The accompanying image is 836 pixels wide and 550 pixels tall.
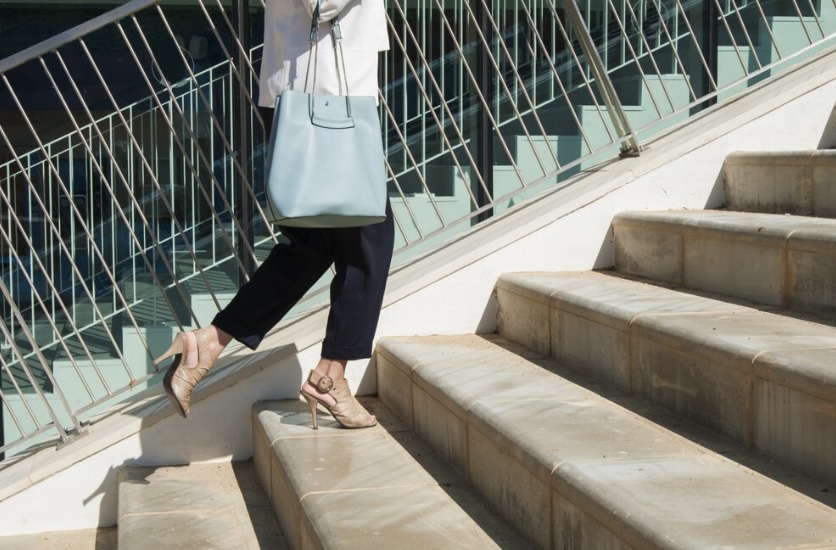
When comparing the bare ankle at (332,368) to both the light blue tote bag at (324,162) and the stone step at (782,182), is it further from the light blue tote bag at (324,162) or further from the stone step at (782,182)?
the stone step at (782,182)

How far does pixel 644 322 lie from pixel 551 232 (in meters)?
1.19

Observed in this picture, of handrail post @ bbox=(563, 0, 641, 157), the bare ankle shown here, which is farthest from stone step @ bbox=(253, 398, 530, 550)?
handrail post @ bbox=(563, 0, 641, 157)

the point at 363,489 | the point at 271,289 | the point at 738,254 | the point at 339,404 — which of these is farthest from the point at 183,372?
the point at 738,254

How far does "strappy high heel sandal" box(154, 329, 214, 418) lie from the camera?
3143 millimetres

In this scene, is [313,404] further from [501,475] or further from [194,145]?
[194,145]

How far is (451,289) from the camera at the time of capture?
3982 mm

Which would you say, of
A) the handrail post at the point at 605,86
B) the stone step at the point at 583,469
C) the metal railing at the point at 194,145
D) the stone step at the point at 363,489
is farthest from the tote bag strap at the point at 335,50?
the metal railing at the point at 194,145

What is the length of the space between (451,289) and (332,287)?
0.81m

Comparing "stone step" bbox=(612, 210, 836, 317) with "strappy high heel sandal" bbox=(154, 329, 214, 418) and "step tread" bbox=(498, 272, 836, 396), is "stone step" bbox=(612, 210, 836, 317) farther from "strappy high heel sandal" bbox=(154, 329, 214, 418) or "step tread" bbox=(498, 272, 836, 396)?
"strappy high heel sandal" bbox=(154, 329, 214, 418)

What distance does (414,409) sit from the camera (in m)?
3.42

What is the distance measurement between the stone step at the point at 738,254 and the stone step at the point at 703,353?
0.34 feet

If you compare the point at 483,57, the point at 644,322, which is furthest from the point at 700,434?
the point at 483,57

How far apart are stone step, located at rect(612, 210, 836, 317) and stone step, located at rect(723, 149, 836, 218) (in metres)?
0.12

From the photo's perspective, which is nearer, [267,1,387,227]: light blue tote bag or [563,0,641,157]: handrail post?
[267,1,387,227]: light blue tote bag
